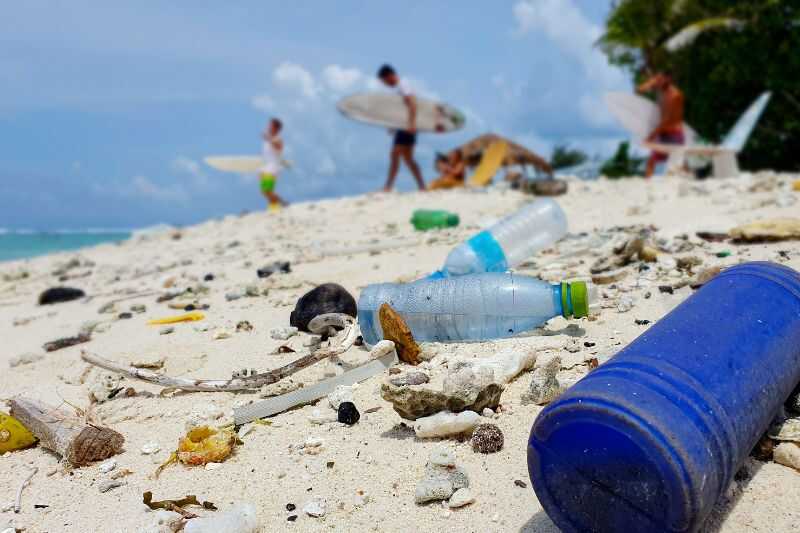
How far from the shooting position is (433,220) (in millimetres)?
5594

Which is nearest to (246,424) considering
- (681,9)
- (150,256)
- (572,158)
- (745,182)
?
(150,256)

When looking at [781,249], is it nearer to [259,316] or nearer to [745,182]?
[259,316]

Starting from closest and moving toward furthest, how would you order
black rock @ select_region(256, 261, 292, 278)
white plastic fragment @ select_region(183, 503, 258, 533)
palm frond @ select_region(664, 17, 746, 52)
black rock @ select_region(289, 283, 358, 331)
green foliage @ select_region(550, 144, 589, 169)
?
white plastic fragment @ select_region(183, 503, 258, 533)
black rock @ select_region(289, 283, 358, 331)
black rock @ select_region(256, 261, 292, 278)
palm frond @ select_region(664, 17, 746, 52)
green foliage @ select_region(550, 144, 589, 169)

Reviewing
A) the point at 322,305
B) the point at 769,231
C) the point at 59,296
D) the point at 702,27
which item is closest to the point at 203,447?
the point at 322,305

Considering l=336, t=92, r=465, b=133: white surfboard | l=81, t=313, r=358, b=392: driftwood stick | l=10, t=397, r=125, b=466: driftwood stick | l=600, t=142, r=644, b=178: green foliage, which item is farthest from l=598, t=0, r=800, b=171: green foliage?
l=10, t=397, r=125, b=466: driftwood stick

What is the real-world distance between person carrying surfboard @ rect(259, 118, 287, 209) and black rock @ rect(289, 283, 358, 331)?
25.0 ft

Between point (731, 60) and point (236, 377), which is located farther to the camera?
point (731, 60)

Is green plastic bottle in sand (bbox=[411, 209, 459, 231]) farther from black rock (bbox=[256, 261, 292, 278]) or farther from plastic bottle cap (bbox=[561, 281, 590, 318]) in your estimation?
plastic bottle cap (bbox=[561, 281, 590, 318])

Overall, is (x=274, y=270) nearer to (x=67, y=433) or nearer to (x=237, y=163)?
(x=67, y=433)

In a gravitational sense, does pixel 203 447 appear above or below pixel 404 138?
below

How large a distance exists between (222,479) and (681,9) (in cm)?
1606

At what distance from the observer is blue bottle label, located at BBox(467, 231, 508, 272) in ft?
9.87

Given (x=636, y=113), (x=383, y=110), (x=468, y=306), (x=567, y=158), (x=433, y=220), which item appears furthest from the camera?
(x=567, y=158)

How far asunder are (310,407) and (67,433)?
711 mm
